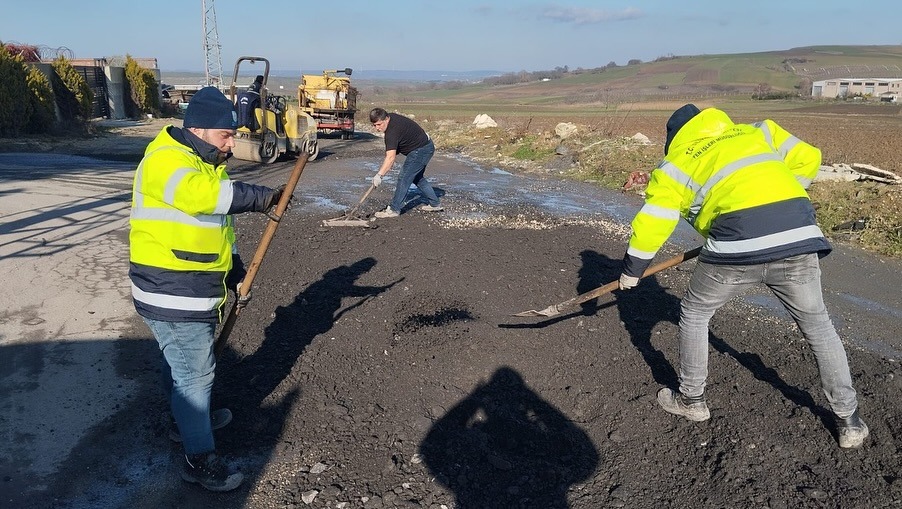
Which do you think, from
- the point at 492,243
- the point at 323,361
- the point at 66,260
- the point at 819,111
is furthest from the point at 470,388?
the point at 819,111

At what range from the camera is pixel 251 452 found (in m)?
3.07

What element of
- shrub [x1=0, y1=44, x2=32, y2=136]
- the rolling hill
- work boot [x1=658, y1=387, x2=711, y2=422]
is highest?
the rolling hill

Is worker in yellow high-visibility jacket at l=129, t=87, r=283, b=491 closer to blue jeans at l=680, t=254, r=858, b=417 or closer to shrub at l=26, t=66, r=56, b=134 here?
blue jeans at l=680, t=254, r=858, b=417

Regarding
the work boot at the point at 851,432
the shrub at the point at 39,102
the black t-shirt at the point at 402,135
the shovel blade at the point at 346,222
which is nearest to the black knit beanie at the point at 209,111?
the work boot at the point at 851,432

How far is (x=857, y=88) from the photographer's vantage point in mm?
57094

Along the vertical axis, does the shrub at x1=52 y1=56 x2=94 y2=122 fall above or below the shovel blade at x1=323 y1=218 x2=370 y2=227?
above

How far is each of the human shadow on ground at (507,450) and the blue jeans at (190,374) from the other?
1.09 metres

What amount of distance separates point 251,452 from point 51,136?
18.4 meters

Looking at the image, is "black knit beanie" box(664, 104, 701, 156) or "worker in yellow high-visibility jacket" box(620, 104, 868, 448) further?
"black knit beanie" box(664, 104, 701, 156)

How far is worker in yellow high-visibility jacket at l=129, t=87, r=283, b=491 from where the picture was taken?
8.02 ft

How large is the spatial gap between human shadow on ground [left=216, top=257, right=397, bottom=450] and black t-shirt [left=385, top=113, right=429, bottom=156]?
2786 mm

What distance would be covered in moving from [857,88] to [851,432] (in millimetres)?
67738

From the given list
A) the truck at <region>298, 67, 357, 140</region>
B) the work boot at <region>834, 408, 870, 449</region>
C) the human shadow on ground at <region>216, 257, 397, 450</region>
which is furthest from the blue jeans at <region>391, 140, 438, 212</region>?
the truck at <region>298, 67, 357, 140</region>

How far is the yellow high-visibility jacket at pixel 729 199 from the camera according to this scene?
280 cm
